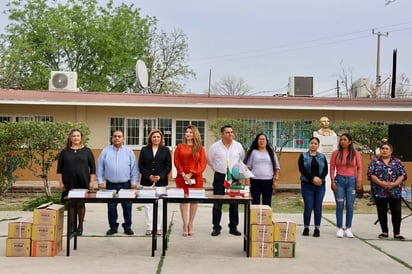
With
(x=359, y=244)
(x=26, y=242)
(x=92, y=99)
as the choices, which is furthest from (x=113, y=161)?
(x=92, y=99)

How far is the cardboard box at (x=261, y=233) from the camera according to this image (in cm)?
705

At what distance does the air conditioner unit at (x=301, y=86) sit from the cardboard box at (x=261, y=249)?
1313 cm

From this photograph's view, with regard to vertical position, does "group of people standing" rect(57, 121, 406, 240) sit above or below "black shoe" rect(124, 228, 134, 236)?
above

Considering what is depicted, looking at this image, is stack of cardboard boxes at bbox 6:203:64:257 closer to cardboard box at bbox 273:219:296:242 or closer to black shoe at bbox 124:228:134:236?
black shoe at bbox 124:228:134:236

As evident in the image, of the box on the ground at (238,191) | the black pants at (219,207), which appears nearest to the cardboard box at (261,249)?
the box on the ground at (238,191)

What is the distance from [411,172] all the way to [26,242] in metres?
14.7

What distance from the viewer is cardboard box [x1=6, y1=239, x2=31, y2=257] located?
6.95 meters

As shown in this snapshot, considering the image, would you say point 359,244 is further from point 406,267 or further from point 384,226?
point 406,267

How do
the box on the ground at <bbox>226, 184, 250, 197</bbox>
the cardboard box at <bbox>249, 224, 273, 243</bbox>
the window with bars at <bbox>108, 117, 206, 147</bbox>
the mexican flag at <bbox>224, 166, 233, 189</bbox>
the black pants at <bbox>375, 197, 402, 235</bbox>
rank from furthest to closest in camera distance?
1. the window with bars at <bbox>108, 117, 206, 147</bbox>
2. the black pants at <bbox>375, 197, 402, 235</bbox>
3. the mexican flag at <bbox>224, 166, 233, 189</bbox>
4. the box on the ground at <bbox>226, 184, 250, 197</bbox>
5. the cardboard box at <bbox>249, 224, 273, 243</bbox>

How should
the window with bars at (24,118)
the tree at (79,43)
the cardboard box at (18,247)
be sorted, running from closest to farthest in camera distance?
the cardboard box at (18,247) < the window with bars at (24,118) < the tree at (79,43)

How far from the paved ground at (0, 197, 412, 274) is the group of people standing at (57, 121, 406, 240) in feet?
1.20

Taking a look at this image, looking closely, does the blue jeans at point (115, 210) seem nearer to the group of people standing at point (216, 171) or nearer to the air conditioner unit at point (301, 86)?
the group of people standing at point (216, 171)

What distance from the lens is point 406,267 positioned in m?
6.62

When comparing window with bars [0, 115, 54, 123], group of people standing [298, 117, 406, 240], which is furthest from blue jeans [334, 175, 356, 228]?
window with bars [0, 115, 54, 123]
